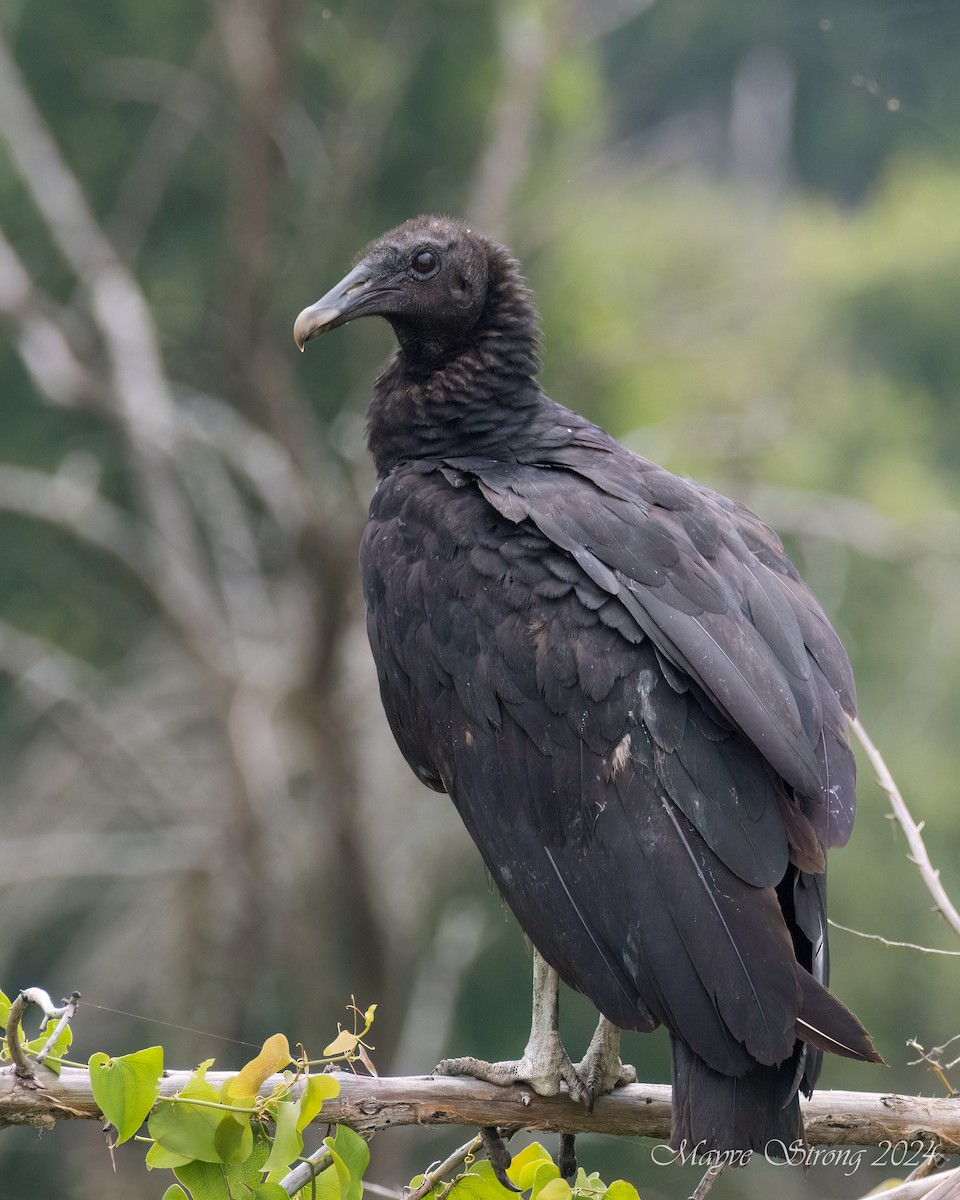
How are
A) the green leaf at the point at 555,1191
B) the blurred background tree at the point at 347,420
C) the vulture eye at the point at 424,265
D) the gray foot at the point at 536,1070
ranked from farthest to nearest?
the blurred background tree at the point at 347,420
the vulture eye at the point at 424,265
the gray foot at the point at 536,1070
the green leaf at the point at 555,1191

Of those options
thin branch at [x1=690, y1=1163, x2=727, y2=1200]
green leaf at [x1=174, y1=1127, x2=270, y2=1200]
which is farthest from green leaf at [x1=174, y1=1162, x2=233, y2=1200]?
thin branch at [x1=690, y1=1163, x2=727, y2=1200]

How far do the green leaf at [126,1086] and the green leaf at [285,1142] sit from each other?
16cm

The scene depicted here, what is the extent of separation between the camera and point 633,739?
2.30 m

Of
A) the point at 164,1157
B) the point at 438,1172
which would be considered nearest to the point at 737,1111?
the point at 438,1172

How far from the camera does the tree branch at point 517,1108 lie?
1.98m

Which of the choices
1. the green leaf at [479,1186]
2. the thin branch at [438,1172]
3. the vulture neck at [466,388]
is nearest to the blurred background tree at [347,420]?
the vulture neck at [466,388]

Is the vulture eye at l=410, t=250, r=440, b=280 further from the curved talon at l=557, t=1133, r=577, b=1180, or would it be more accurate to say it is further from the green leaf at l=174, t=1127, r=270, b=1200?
the green leaf at l=174, t=1127, r=270, b=1200

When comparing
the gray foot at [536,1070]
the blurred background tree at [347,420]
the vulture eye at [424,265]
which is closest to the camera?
the gray foot at [536,1070]

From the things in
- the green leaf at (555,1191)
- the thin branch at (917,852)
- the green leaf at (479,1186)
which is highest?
the thin branch at (917,852)

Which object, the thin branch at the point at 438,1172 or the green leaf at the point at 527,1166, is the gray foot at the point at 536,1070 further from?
the green leaf at the point at 527,1166

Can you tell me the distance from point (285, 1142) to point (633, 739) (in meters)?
0.80

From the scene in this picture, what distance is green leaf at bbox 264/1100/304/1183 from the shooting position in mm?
1832

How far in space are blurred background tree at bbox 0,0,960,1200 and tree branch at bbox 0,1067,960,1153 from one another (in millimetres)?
4654

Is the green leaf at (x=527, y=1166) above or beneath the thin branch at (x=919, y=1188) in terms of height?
above
